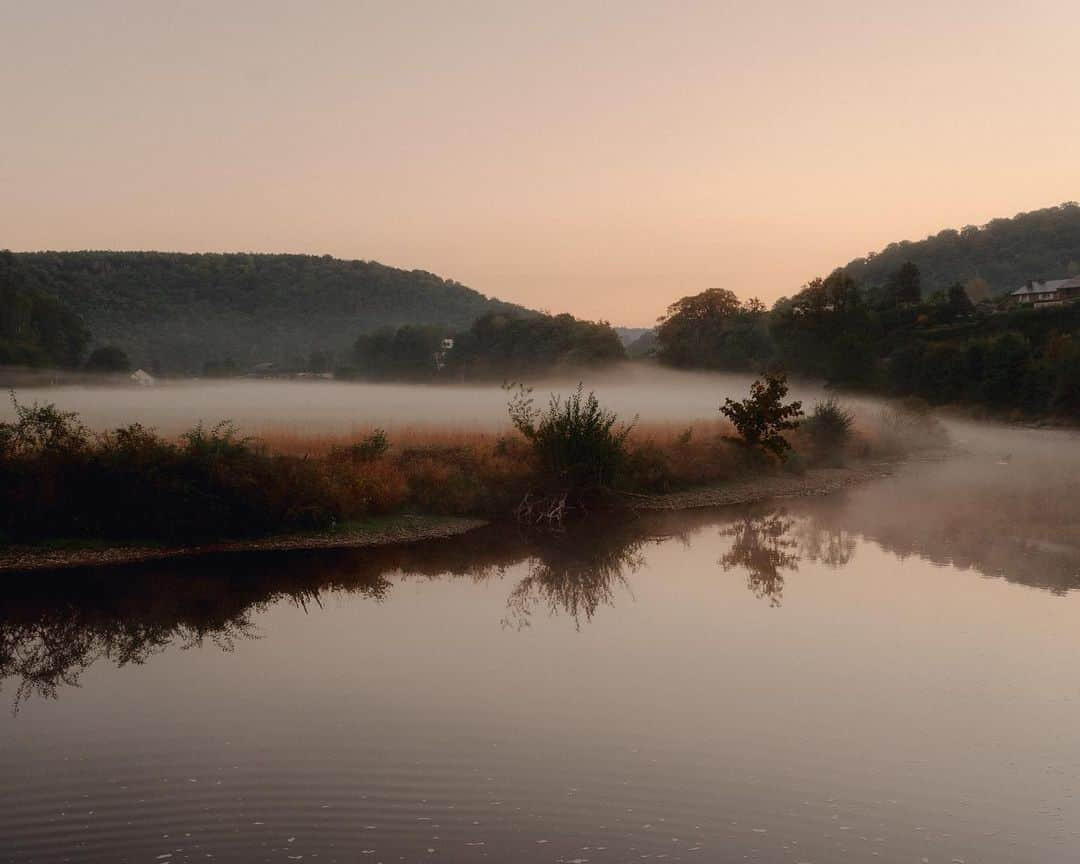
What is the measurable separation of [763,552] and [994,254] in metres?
153

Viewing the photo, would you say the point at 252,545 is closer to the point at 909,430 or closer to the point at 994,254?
the point at 909,430

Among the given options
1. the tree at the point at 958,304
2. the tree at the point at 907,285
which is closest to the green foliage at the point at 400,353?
the tree at the point at 907,285

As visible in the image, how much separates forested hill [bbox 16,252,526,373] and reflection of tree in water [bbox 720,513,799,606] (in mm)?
69448

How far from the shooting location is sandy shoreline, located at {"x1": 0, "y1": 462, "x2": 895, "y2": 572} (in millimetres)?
16203

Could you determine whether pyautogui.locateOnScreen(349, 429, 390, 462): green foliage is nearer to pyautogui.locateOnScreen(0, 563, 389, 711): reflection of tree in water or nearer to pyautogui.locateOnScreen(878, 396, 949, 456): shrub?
pyautogui.locateOnScreen(0, 563, 389, 711): reflection of tree in water

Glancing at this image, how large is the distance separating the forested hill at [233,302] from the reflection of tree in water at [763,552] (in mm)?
69448

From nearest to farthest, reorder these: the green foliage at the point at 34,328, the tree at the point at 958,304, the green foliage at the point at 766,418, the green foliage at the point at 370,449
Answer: the green foliage at the point at 370,449 < the green foliage at the point at 766,418 < the green foliage at the point at 34,328 < the tree at the point at 958,304

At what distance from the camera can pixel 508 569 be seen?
1672 cm

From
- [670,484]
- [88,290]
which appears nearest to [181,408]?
[670,484]

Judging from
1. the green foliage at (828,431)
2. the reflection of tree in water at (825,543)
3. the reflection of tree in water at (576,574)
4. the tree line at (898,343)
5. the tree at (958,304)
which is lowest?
the reflection of tree in water at (825,543)

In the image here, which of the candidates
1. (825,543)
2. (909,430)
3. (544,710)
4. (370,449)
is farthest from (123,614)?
(909,430)

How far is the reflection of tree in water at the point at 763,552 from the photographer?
15508 mm

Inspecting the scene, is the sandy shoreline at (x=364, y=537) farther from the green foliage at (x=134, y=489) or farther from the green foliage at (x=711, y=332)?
the green foliage at (x=711, y=332)

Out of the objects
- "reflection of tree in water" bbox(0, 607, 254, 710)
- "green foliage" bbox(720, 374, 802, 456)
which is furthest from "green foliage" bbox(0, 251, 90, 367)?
"reflection of tree in water" bbox(0, 607, 254, 710)
